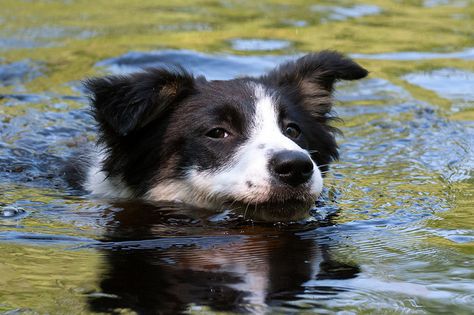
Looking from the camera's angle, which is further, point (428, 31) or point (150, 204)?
point (428, 31)

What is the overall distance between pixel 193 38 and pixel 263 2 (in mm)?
2839

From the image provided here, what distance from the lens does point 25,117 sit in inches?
341

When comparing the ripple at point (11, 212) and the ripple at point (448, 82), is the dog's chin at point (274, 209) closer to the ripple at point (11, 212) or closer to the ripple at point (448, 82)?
the ripple at point (11, 212)

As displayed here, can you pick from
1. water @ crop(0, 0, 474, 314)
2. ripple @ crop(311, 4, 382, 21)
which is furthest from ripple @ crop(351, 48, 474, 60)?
ripple @ crop(311, 4, 382, 21)

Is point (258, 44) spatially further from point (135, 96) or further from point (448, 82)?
point (135, 96)

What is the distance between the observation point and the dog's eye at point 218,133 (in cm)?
579

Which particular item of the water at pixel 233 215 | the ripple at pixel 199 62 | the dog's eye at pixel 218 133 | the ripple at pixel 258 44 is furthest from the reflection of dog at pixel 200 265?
the ripple at pixel 258 44

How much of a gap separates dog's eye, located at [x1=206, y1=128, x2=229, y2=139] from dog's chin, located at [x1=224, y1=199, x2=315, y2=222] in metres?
0.43

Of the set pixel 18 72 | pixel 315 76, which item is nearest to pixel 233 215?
pixel 315 76

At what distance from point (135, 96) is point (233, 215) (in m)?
0.95

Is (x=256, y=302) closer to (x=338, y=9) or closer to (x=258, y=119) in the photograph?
(x=258, y=119)

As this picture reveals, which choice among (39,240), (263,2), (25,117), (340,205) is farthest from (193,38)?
(39,240)

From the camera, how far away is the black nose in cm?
524

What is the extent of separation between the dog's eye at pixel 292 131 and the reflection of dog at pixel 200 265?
67cm
